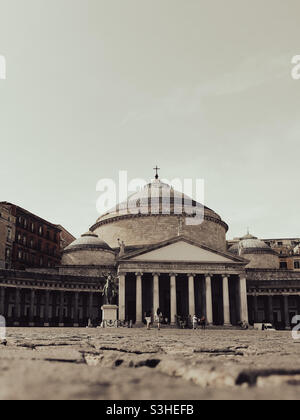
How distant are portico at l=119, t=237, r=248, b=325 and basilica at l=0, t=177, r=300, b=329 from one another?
10 centimetres

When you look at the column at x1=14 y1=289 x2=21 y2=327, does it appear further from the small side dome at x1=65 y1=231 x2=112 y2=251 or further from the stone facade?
the small side dome at x1=65 y1=231 x2=112 y2=251

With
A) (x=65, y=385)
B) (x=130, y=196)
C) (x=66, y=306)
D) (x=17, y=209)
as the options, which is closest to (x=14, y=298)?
(x=66, y=306)

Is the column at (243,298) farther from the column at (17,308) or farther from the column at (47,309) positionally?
the column at (17,308)

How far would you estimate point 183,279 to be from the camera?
48594 millimetres

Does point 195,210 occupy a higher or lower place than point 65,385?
higher

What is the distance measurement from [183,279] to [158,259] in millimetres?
4813

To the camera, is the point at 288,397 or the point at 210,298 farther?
the point at 210,298

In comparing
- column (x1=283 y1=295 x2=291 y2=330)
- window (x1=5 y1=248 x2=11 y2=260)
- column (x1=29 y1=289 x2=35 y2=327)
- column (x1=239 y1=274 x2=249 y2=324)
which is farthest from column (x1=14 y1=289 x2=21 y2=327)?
column (x1=283 y1=295 x2=291 y2=330)

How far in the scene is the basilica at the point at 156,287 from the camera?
44.9 metres

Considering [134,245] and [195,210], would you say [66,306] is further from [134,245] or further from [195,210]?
[195,210]

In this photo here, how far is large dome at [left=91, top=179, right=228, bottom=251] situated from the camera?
58.2m

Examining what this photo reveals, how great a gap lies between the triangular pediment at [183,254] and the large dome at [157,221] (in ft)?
33.5

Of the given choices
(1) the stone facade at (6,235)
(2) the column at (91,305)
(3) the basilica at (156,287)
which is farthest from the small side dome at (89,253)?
(1) the stone facade at (6,235)
